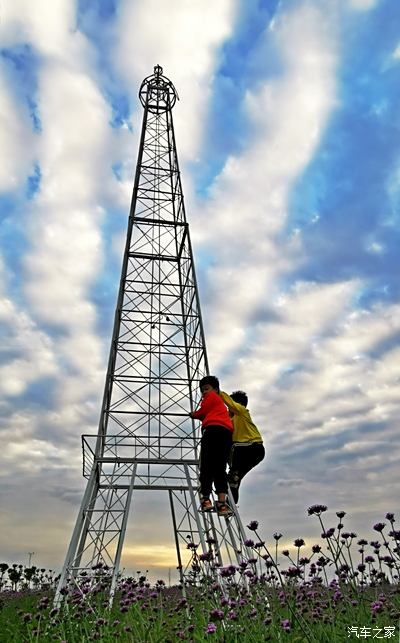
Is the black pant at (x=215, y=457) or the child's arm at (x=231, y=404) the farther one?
the child's arm at (x=231, y=404)

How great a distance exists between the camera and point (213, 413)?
7.68 meters

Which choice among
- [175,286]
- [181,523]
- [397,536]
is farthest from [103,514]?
[397,536]

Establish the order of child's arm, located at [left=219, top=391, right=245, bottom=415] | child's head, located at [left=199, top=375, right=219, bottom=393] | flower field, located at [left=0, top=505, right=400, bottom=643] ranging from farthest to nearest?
child's arm, located at [left=219, top=391, right=245, bottom=415] < child's head, located at [left=199, top=375, right=219, bottom=393] < flower field, located at [left=0, top=505, right=400, bottom=643]

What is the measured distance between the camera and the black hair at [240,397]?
8.87m

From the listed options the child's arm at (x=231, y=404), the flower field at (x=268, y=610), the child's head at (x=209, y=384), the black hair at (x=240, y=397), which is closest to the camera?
the flower field at (x=268, y=610)

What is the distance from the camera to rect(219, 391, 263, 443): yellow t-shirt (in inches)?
329

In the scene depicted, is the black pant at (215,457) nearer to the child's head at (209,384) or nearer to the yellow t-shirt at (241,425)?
the child's head at (209,384)

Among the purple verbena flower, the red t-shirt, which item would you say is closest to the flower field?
the purple verbena flower

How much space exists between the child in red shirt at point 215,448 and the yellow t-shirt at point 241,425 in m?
0.59

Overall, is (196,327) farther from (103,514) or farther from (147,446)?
(103,514)

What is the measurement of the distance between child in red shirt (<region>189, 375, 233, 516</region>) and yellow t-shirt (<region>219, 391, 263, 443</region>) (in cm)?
59

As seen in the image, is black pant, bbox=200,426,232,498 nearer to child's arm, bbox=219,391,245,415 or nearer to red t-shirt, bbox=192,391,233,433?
red t-shirt, bbox=192,391,233,433

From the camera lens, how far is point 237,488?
334 inches

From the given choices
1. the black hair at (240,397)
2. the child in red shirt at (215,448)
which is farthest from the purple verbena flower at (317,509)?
the black hair at (240,397)
